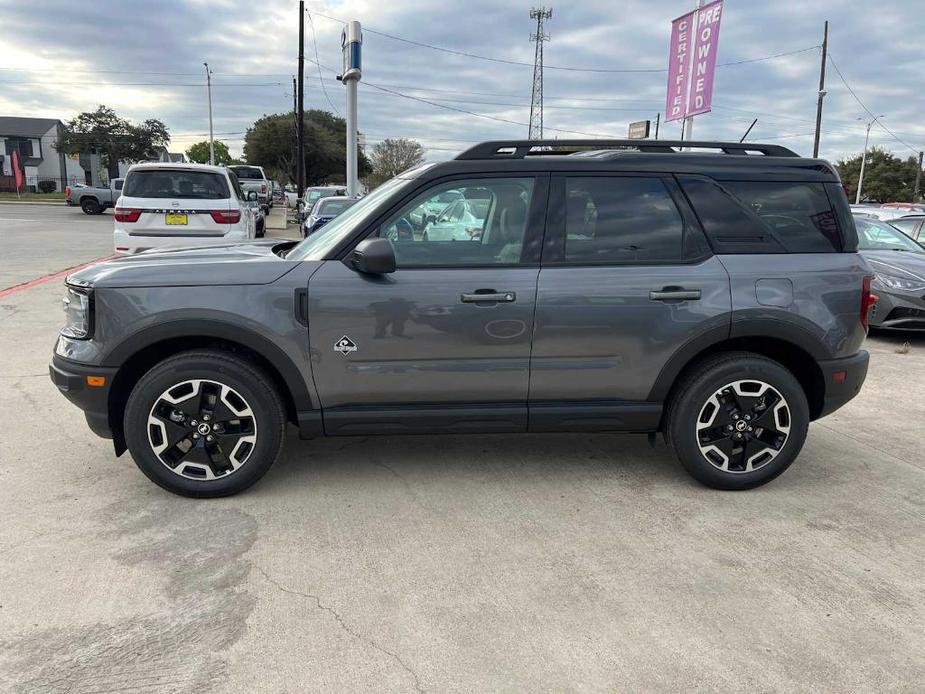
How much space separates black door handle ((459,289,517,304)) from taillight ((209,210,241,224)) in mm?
7846

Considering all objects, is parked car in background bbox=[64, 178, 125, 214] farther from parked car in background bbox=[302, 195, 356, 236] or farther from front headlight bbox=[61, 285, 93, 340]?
front headlight bbox=[61, 285, 93, 340]

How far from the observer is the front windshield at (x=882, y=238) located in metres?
9.33

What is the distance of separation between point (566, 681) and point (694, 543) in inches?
50.3

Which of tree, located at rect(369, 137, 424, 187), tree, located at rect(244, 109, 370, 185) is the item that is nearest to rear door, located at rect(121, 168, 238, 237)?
tree, located at rect(244, 109, 370, 185)

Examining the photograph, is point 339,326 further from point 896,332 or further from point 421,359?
point 896,332

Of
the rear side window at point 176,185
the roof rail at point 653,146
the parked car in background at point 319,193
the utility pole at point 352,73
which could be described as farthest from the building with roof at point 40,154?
the roof rail at point 653,146

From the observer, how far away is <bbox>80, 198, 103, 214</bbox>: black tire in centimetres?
3106

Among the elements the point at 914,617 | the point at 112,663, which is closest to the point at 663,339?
the point at 914,617

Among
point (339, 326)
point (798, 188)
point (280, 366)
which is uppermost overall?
point (798, 188)

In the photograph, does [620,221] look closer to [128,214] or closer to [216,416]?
[216,416]

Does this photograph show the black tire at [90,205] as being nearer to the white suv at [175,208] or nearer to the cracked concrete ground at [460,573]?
the white suv at [175,208]

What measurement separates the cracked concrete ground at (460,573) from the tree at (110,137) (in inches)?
2433

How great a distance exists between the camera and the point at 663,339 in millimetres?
3785

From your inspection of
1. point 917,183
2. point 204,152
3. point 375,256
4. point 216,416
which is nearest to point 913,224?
point 375,256
